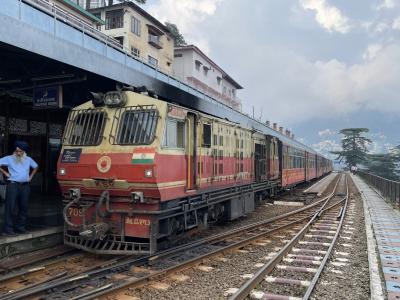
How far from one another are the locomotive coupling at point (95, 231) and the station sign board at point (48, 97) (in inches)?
157

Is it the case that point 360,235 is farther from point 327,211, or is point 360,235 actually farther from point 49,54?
point 49,54

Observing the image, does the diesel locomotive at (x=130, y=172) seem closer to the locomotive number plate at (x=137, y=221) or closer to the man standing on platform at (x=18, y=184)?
the locomotive number plate at (x=137, y=221)

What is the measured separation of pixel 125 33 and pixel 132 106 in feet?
110

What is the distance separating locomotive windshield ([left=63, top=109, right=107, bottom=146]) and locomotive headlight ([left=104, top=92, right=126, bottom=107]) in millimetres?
275

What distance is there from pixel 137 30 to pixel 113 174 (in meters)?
36.0

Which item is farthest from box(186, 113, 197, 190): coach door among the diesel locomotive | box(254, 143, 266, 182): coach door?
box(254, 143, 266, 182): coach door

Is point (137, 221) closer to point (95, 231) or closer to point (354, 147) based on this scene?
point (95, 231)

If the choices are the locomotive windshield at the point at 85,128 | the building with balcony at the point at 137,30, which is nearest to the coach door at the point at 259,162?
the locomotive windshield at the point at 85,128

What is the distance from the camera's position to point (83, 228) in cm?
796

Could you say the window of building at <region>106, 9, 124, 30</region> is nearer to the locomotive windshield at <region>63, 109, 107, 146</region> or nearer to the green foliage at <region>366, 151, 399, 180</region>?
the locomotive windshield at <region>63, 109, 107, 146</region>

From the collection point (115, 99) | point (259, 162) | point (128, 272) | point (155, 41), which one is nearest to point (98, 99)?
point (115, 99)

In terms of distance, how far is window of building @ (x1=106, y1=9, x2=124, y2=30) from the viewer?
1577 inches

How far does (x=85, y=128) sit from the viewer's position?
8.80m

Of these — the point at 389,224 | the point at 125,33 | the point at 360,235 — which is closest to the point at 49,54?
the point at 360,235
